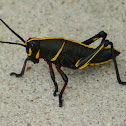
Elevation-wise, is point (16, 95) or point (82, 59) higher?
point (82, 59)

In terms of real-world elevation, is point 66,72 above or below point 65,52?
below

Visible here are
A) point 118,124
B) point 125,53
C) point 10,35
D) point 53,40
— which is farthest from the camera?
point 10,35

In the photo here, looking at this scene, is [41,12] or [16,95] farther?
[41,12]

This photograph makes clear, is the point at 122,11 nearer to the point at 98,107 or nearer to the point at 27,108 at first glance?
the point at 98,107

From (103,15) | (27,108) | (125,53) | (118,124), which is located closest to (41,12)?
(103,15)

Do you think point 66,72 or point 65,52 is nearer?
point 65,52

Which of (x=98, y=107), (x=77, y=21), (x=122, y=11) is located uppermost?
(x=122, y=11)

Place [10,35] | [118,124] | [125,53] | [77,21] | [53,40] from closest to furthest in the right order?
[118,124] → [53,40] → [125,53] → [10,35] → [77,21]

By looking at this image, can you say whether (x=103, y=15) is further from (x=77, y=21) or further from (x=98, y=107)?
(x=98, y=107)
